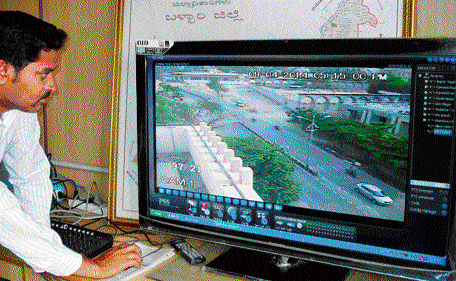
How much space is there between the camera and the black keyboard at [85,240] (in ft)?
3.92

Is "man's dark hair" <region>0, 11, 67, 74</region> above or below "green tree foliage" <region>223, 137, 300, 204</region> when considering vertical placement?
above

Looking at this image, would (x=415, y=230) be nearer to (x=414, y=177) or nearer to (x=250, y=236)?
(x=414, y=177)

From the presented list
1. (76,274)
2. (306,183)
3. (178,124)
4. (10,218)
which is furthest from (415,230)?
(10,218)

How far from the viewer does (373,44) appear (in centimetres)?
88

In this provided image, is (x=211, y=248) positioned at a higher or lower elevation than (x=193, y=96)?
lower

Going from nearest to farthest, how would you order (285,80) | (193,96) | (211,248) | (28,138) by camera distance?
(285,80), (193,96), (211,248), (28,138)

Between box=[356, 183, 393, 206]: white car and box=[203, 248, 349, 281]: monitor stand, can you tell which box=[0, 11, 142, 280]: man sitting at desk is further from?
box=[356, 183, 393, 206]: white car

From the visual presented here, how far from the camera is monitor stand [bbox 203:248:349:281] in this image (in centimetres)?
103

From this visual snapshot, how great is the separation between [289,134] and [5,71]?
2.41 ft

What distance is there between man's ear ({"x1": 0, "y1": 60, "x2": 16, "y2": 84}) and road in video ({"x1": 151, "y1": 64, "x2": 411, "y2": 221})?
37 centimetres

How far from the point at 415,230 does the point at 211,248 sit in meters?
0.58

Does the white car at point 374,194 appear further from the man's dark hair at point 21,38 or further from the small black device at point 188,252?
the man's dark hair at point 21,38

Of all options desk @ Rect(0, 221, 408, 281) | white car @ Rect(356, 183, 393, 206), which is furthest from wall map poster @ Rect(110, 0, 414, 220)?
white car @ Rect(356, 183, 393, 206)

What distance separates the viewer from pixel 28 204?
4.31 feet
